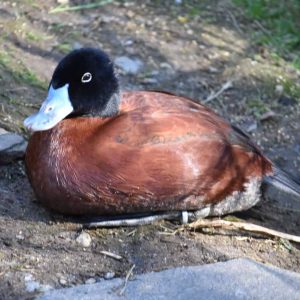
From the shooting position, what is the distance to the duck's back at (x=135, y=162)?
3215 millimetres

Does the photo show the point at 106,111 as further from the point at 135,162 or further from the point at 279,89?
the point at 279,89

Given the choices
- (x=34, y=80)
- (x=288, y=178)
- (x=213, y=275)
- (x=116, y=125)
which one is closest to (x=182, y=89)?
(x=34, y=80)

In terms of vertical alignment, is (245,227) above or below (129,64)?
above

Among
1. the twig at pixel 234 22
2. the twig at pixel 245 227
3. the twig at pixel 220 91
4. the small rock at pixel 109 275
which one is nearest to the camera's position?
the small rock at pixel 109 275

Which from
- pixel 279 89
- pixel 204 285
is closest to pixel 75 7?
pixel 279 89

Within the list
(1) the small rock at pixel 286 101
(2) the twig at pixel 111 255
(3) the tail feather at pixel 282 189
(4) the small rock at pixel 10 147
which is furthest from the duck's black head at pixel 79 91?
(1) the small rock at pixel 286 101

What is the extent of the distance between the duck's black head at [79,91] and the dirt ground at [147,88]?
42 centimetres

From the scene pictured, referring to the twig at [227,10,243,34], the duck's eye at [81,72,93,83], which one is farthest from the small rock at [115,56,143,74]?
the duck's eye at [81,72,93,83]

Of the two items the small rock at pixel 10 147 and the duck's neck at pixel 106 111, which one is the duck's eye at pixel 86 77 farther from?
the small rock at pixel 10 147

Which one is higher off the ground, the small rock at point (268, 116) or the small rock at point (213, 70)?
the small rock at point (213, 70)

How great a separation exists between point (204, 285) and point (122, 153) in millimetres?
624

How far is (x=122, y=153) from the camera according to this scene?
3.21 meters

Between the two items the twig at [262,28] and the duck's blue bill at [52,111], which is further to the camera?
the twig at [262,28]

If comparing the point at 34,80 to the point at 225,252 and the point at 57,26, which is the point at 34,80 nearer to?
the point at 57,26
